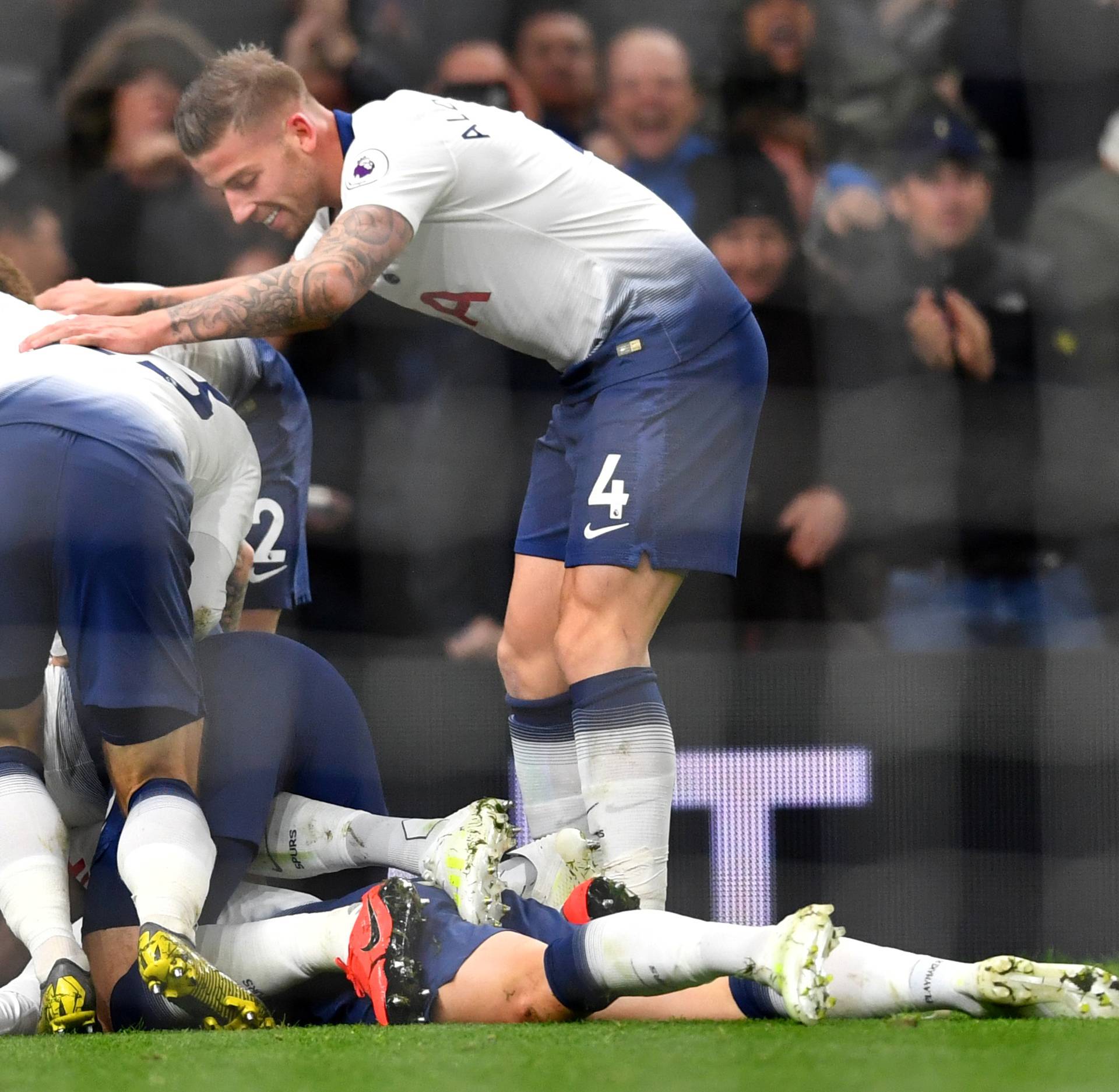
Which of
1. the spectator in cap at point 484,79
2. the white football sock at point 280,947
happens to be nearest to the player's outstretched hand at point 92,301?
the spectator in cap at point 484,79

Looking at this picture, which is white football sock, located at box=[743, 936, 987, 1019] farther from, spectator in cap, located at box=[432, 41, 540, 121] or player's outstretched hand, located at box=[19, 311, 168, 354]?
spectator in cap, located at box=[432, 41, 540, 121]

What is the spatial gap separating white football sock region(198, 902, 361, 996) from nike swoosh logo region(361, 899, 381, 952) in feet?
0.11

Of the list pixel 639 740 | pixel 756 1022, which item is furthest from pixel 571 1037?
pixel 639 740

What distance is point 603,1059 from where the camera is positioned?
148cm

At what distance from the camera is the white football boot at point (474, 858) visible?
1.89m

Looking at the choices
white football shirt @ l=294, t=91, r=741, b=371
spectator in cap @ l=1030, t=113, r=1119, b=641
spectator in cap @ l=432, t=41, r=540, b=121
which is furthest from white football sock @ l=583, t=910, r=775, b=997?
spectator in cap @ l=432, t=41, r=540, b=121

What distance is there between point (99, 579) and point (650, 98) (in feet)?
5.72

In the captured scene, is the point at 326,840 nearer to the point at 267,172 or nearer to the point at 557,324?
the point at 557,324

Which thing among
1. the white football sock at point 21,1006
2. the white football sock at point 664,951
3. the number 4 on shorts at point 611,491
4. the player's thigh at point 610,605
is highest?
the number 4 on shorts at point 611,491

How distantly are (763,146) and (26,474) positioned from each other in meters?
1.83

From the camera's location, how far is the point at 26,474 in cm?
209

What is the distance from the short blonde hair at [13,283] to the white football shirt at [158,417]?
0.12 m

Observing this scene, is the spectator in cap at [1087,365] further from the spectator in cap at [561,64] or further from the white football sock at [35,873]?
the white football sock at [35,873]

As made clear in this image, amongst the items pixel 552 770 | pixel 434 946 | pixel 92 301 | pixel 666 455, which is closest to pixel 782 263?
pixel 666 455
